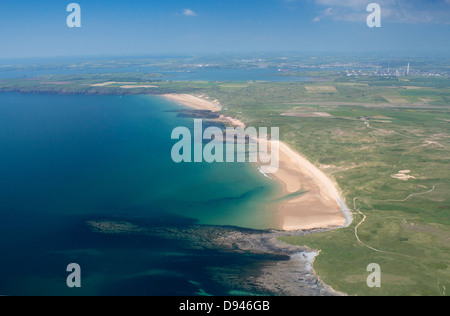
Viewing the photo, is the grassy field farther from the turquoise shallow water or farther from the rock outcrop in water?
the turquoise shallow water

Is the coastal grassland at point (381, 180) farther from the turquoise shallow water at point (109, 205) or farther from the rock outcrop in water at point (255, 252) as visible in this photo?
the turquoise shallow water at point (109, 205)

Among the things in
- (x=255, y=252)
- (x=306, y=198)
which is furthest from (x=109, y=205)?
(x=306, y=198)

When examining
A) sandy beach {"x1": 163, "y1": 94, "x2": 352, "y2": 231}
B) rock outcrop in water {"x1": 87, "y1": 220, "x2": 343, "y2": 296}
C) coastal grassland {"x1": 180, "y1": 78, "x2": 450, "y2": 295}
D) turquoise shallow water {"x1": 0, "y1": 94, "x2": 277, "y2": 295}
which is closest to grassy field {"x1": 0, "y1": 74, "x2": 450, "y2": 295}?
coastal grassland {"x1": 180, "y1": 78, "x2": 450, "y2": 295}

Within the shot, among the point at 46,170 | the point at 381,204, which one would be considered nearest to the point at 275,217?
the point at 381,204

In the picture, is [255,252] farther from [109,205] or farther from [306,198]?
[109,205]
